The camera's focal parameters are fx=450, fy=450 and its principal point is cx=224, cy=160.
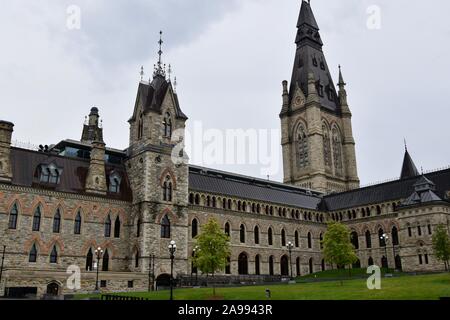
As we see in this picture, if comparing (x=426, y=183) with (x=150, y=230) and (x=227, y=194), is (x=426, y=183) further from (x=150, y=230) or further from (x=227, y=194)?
(x=150, y=230)

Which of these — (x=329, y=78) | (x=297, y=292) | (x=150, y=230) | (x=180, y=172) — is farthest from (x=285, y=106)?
(x=297, y=292)

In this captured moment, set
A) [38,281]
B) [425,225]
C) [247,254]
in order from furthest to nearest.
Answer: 1. [247,254]
2. [425,225]
3. [38,281]

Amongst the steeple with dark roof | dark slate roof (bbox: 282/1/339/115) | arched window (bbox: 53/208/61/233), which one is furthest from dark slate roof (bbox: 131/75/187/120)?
dark slate roof (bbox: 282/1/339/115)

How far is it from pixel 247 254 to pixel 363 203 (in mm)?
22944

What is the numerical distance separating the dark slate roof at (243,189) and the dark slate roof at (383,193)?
11.2 feet

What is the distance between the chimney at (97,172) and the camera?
51141mm

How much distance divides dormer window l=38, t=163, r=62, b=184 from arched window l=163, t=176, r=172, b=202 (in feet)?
39.3

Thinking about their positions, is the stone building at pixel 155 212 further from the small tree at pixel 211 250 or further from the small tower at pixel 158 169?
the small tree at pixel 211 250

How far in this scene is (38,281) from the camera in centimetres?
4072

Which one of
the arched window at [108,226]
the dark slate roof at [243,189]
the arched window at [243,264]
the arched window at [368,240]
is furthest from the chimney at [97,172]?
the arched window at [368,240]

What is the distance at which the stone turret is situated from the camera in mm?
44737

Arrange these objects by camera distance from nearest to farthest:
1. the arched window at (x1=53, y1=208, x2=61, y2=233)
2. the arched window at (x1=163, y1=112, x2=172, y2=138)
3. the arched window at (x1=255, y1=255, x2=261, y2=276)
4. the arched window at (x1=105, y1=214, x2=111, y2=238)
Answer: the arched window at (x1=53, y1=208, x2=61, y2=233) < the arched window at (x1=105, y1=214, x2=111, y2=238) < the arched window at (x1=163, y1=112, x2=172, y2=138) < the arched window at (x1=255, y1=255, x2=261, y2=276)

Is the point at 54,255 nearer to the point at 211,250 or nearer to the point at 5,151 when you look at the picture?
the point at 5,151

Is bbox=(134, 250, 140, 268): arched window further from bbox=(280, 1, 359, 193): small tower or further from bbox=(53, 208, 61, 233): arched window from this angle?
bbox=(280, 1, 359, 193): small tower
